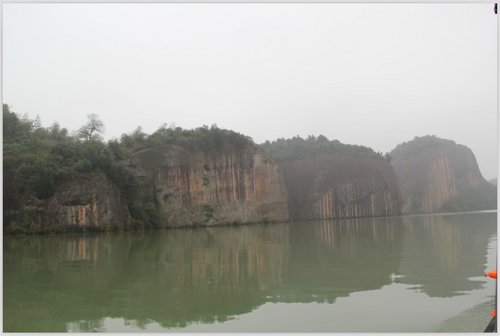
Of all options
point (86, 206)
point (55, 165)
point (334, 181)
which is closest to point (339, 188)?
point (334, 181)

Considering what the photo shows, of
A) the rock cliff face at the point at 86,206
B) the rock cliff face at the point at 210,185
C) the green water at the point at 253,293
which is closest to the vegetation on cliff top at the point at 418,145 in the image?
the rock cliff face at the point at 210,185

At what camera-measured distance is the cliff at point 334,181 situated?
64375 mm

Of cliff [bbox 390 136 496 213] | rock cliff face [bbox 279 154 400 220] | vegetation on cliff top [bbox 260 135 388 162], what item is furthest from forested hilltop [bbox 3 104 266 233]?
cliff [bbox 390 136 496 213]

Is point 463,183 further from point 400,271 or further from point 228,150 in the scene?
point 400,271

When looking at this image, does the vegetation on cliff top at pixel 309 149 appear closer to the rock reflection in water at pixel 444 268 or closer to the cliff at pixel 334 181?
the cliff at pixel 334 181

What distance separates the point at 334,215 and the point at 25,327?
197ft

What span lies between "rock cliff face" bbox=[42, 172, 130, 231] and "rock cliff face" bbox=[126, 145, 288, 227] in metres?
7.02

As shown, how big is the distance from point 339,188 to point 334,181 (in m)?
1.27

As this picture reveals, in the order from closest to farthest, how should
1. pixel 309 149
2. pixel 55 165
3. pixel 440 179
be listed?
pixel 55 165 → pixel 309 149 → pixel 440 179

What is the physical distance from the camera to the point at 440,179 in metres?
88.4

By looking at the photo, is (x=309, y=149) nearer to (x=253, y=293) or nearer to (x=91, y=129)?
(x=91, y=129)

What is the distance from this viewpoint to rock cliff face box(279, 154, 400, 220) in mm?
64188

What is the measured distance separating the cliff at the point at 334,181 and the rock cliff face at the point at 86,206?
3313 centimetres

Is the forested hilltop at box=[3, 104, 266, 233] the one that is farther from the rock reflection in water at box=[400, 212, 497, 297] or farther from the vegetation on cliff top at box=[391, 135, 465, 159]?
the vegetation on cliff top at box=[391, 135, 465, 159]
